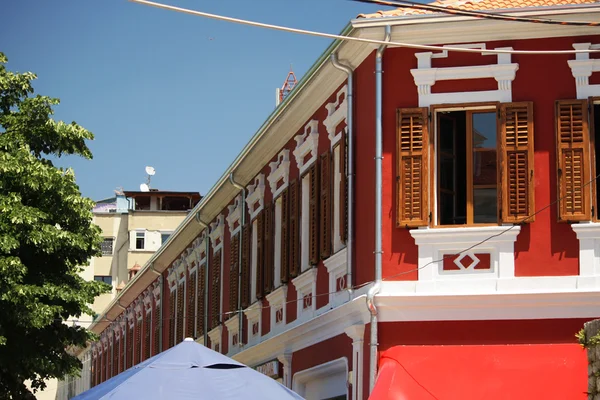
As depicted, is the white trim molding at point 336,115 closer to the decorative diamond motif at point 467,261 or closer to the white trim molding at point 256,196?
the decorative diamond motif at point 467,261

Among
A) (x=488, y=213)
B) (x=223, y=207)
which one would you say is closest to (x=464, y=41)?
(x=488, y=213)

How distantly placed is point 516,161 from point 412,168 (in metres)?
1.44

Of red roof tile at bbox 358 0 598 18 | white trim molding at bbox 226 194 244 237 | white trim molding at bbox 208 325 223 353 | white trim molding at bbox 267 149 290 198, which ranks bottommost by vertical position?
white trim molding at bbox 208 325 223 353

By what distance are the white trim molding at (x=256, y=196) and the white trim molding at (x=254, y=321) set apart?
6.55 feet

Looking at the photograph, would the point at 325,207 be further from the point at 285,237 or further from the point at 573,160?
the point at 573,160

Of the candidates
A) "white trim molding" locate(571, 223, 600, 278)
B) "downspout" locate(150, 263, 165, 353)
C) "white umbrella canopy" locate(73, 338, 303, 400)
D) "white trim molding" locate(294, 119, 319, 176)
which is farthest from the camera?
"downspout" locate(150, 263, 165, 353)

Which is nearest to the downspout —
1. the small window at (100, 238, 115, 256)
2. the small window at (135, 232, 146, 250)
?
the small window at (135, 232, 146, 250)

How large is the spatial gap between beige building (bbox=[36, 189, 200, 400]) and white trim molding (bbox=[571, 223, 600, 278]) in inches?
1973

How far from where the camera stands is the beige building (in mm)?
65812

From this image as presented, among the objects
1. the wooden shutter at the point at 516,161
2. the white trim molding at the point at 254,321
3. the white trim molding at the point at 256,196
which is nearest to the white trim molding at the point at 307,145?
the white trim molding at the point at 256,196

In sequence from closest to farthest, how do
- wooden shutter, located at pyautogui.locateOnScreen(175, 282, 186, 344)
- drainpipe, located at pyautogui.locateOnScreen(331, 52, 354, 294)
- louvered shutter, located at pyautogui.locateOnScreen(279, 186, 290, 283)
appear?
1. drainpipe, located at pyautogui.locateOnScreen(331, 52, 354, 294)
2. louvered shutter, located at pyautogui.locateOnScreen(279, 186, 290, 283)
3. wooden shutter, located at pyautogui.locateOnScreen(175, 282, 186, 344)

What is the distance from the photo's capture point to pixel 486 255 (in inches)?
641

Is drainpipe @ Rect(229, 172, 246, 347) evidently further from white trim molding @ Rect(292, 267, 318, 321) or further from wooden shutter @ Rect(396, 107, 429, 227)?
wooden shutter @ Rect(396, 107, 429, 227)

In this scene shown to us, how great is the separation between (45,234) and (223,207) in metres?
8.43
